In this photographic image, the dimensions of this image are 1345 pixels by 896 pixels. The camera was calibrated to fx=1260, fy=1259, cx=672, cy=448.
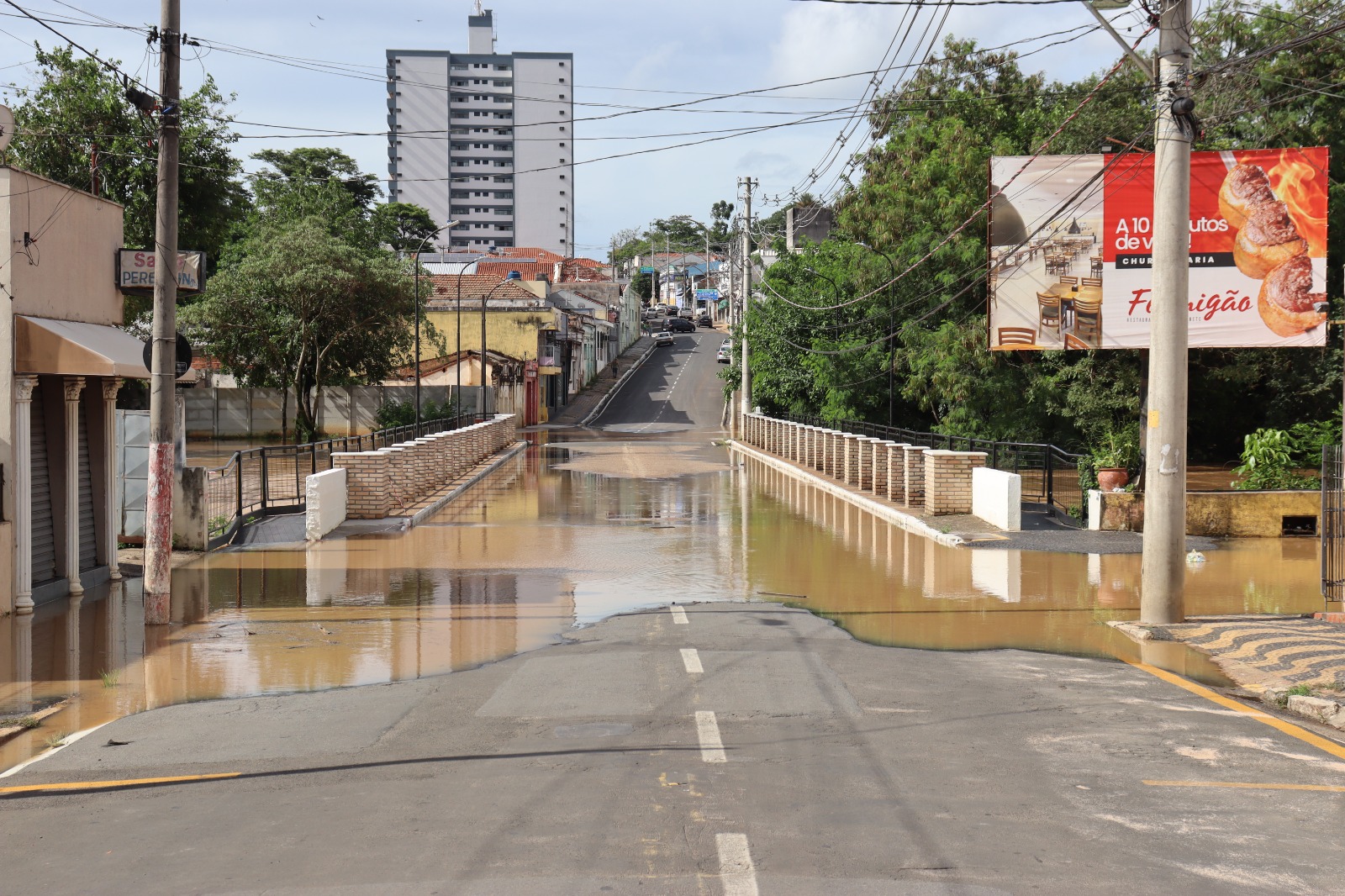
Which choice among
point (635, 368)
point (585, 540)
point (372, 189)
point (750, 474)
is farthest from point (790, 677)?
point (372, 189)

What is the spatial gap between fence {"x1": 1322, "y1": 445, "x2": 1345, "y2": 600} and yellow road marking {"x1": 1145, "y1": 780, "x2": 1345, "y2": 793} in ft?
21.0

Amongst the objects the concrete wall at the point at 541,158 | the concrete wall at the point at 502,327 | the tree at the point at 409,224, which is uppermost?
the concrete wall at the point at 541,158

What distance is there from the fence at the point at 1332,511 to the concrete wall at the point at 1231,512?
7694 mm

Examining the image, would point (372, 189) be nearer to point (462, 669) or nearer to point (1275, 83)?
point (1275, 83)

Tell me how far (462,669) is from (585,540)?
379 inches

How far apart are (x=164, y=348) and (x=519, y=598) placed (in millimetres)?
4730

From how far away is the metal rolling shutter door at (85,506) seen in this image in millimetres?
15445

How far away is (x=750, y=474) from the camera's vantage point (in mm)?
37469

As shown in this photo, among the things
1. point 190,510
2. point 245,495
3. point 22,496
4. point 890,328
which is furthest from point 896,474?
point 890,328

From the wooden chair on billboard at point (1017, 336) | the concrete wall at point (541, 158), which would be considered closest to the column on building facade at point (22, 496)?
the wooden chair on billboard at point (1017, 336)

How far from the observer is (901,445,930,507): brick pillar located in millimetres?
25172

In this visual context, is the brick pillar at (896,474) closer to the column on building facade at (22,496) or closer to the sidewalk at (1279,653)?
the sidewalk at (1279,653)

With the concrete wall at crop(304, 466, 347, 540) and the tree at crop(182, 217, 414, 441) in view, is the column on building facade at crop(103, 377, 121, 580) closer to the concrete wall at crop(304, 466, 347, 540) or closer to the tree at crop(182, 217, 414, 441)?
the concrete wall at crop(304, 466, 347, 540)

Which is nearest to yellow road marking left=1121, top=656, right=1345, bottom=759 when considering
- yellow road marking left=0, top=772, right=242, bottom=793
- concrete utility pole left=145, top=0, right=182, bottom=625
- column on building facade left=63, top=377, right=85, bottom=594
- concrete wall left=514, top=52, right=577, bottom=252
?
yellow road marking left=0, top=772, right=242, bottom=793
